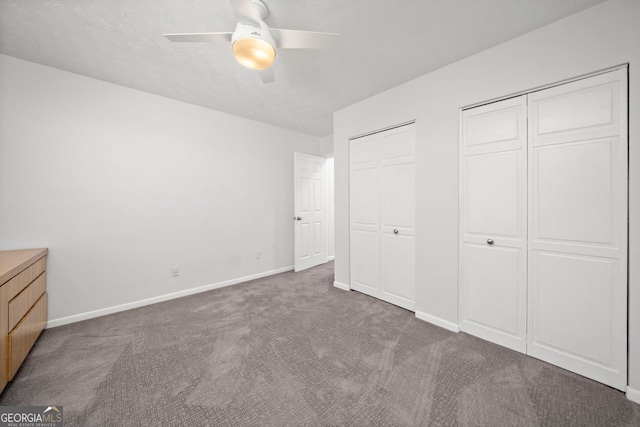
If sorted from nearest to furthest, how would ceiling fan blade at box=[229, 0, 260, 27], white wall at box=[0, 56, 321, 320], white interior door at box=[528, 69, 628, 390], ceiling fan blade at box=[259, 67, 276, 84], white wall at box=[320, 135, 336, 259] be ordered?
1. ceiling fan blade at box=[229, 0, 260, 27]
2. white interior door at box=[528, 69, 628, 390]
3. ceiling fan blade at box=[259, 67, 276, 84]
4. white wall at box=[0, 56, 321, 320]
5. white wall at box=[320, 135, 336, 259]

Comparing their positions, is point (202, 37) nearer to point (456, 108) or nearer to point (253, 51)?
point (253, 51)

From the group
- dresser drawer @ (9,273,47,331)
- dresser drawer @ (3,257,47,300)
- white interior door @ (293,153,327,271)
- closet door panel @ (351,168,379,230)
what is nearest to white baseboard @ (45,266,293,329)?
A: dresser drawer @ (9,273,47,331)

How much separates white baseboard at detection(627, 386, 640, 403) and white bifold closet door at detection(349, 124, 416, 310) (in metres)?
1.54

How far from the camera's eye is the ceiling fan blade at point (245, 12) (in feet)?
4.51

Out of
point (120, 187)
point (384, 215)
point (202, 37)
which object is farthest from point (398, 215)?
point (120, 187)

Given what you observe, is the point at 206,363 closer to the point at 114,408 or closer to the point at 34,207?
the point at 114,408

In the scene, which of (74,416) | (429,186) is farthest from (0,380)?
(429,186)

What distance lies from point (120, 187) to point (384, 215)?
10.7ft

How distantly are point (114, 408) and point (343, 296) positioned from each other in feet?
7.84

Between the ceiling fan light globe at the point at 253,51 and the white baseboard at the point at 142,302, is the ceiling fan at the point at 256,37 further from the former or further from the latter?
the white baseboard at the point at 142,302

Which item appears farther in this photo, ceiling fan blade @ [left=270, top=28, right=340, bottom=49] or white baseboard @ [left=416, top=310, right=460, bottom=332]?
white baseboard @ [left=416, top=310, right=460, bottom=332]

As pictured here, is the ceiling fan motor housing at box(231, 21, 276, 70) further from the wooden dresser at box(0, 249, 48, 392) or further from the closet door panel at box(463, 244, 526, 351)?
the closet door panel at box(463, 244, 526, 351)

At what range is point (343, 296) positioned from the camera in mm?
3229

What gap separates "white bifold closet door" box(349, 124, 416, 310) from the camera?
110 inches
